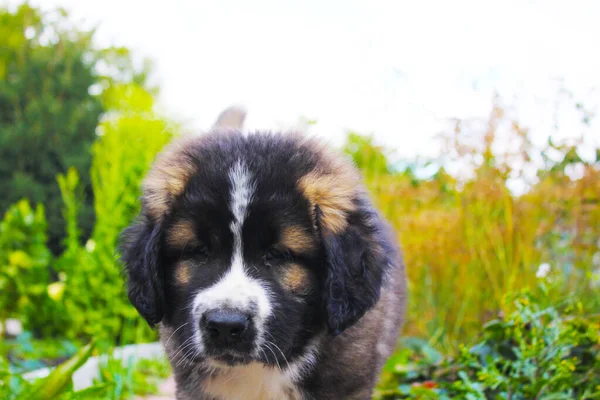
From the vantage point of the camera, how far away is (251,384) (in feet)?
7.89

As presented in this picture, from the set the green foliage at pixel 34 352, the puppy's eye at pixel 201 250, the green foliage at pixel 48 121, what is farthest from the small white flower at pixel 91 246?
the puppy's eye at pixel 201 250

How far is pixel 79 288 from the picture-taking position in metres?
4.58

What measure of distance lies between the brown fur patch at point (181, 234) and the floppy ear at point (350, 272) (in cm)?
48

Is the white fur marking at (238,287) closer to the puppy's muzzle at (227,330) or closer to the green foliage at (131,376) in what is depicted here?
the puppy's muzzle at (227,330)

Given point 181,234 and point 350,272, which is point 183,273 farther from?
point 350,272

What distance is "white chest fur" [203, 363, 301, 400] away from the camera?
2.36 meters

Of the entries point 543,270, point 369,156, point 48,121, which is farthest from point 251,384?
point 48,121

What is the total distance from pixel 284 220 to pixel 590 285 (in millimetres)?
2626

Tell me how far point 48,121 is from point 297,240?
593 centimetres

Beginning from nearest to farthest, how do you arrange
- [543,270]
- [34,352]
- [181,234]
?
[181,234] → [543,270] → [34,352]

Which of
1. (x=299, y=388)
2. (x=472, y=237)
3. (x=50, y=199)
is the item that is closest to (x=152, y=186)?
(x=299, y=388)

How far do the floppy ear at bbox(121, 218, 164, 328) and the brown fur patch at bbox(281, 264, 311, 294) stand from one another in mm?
512

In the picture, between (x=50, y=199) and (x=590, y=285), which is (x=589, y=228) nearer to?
(x=590, y=285)

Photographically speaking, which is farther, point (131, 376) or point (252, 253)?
point (131, 376)
